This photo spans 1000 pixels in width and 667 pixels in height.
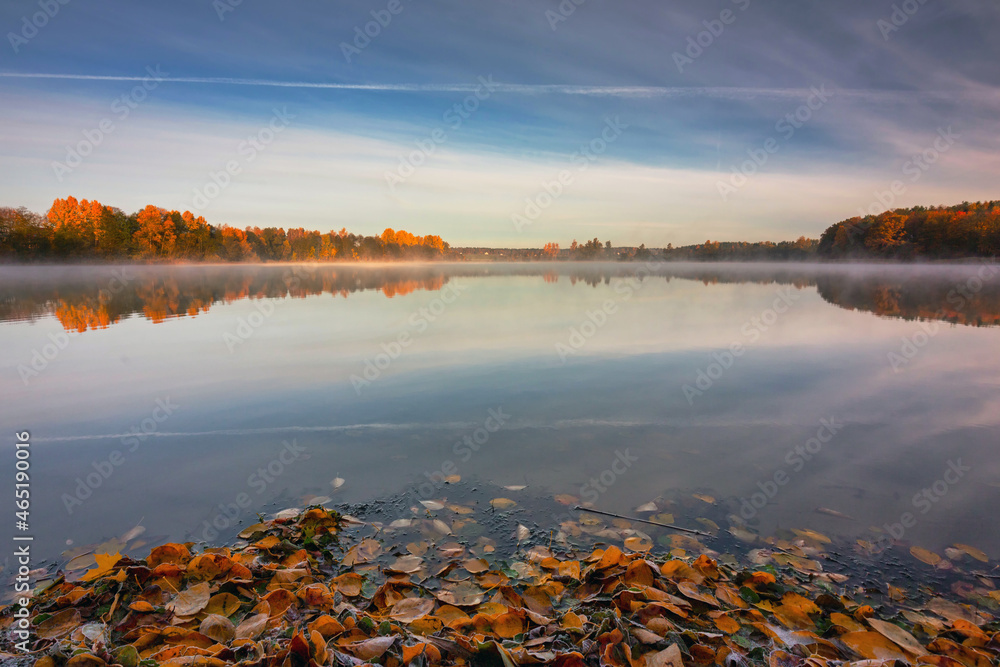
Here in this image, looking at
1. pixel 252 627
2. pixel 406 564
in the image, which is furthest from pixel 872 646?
pixel 252 627

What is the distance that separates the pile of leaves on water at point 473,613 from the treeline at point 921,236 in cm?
13940

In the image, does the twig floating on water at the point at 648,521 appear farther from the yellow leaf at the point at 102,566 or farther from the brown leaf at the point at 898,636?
the yellow leaf at the point at 102,566

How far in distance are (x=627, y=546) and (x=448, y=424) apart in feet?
Answer: 12.3

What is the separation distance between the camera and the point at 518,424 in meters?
7.32

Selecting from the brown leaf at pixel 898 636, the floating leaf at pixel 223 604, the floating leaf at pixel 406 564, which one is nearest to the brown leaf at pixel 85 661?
the floating leaf at pixel 223 604

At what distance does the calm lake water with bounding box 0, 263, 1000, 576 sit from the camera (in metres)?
5.05

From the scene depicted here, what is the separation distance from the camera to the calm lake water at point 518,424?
16.6ft

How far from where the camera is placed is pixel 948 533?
450 centimetres

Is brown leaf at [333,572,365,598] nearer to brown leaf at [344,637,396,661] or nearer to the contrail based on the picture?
brown leaf at [344,637,396,661]

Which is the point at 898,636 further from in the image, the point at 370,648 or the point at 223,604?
the point at 223,604

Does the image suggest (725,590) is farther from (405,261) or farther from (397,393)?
(405,261)

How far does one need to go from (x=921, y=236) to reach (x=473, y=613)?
493ft

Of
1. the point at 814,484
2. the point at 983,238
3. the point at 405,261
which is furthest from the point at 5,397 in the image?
the point at 405,261

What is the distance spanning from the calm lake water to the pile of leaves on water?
1072mm
